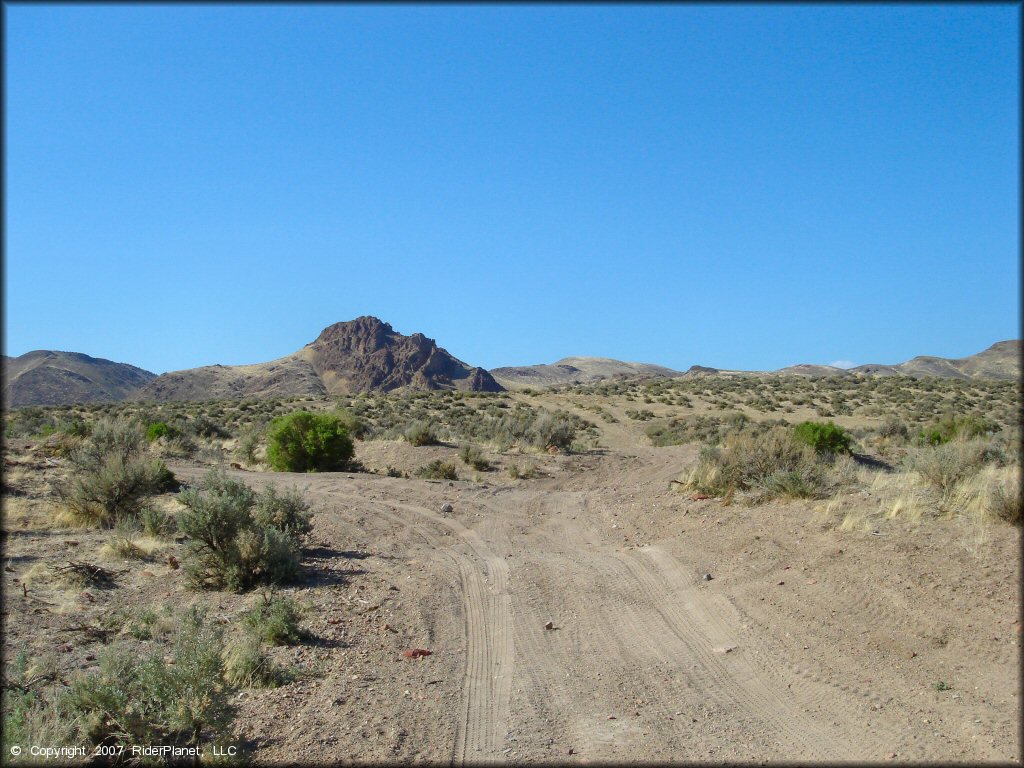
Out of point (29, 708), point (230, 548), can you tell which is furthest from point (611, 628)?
point (29, 708)

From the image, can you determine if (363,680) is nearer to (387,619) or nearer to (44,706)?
(387,619)

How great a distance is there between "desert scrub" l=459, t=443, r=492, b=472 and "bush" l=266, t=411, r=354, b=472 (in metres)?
4.28

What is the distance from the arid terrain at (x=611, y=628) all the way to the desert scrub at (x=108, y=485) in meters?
0.53

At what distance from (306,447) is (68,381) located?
66740 mm

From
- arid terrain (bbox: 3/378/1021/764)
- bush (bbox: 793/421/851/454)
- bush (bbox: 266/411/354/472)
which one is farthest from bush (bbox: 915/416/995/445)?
bush (bbox: 266/411/354/472)

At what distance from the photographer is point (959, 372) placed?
92812mm

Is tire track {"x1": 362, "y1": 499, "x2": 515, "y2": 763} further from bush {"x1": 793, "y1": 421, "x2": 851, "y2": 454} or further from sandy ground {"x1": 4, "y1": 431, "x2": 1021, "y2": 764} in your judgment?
bush {"x1": 793, "y1": 421, "x2": 851, "y2": 454}

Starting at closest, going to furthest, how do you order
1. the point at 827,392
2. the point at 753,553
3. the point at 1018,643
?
the point at 1018,643 < the point at 753,553 < the point at 827,392

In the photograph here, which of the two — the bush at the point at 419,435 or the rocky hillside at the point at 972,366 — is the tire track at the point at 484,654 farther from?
the rocky hillside at the point at 972,366

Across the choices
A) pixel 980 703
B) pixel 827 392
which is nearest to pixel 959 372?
pixel 827 392

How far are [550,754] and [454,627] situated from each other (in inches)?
144

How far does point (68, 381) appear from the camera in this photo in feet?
260

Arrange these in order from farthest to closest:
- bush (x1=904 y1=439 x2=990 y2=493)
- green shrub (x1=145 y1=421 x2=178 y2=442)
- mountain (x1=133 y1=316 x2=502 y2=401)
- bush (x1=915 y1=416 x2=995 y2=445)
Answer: mountain (x1=133 y1=316 x2=502 y2=401), green shrub (x1=145 y1=421 x2=178 y2=442), bush (x1=915 y1=416 x2=995 y2=445), bush (x1=904 y1=439 x2=990 y2=493)

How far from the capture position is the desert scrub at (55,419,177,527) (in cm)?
1555
